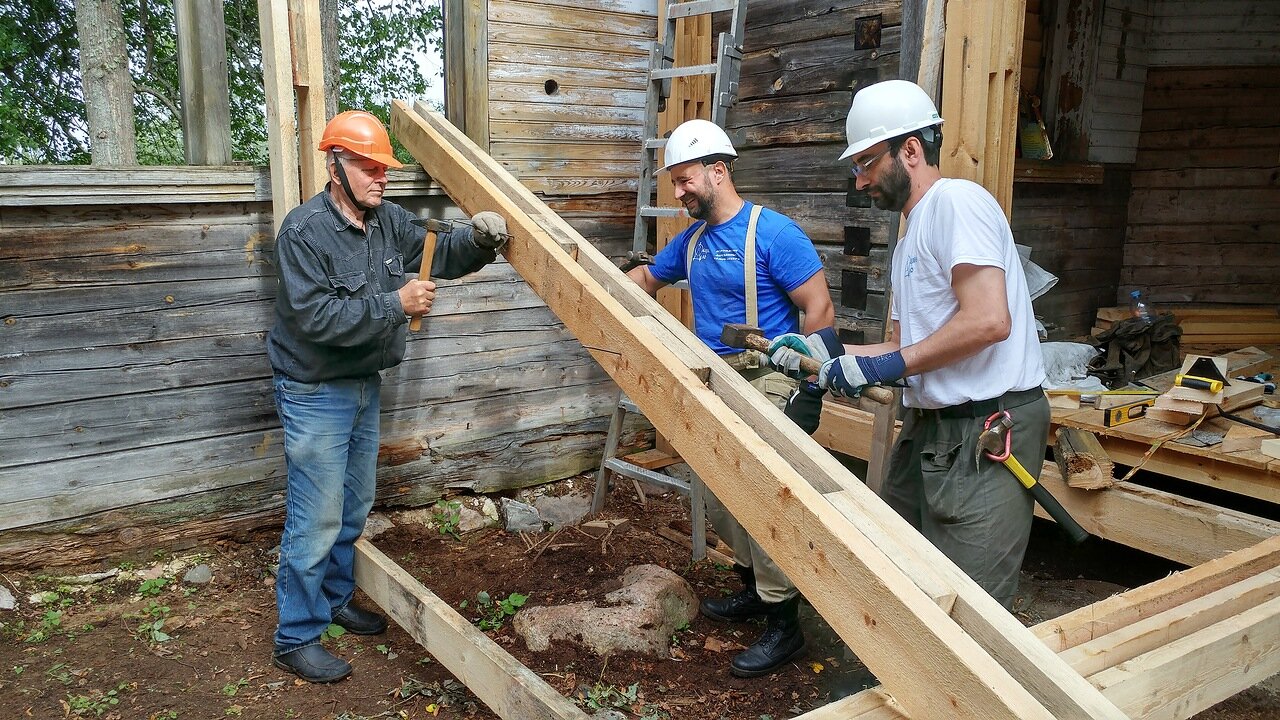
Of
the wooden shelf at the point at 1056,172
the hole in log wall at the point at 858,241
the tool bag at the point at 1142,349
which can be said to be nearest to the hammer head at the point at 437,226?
the hole in log wall at the point at 858,241

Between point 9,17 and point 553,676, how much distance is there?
237 inches

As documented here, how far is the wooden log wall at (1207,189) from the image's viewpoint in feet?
22.0

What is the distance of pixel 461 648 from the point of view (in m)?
2.90

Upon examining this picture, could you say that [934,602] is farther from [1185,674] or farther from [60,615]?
[60,615]

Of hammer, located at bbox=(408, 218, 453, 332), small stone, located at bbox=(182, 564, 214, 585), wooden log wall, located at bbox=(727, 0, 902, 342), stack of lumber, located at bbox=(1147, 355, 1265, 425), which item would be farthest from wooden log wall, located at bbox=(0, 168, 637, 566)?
stack of lumber, located at bbox=(1147, 355, 1265, 425)

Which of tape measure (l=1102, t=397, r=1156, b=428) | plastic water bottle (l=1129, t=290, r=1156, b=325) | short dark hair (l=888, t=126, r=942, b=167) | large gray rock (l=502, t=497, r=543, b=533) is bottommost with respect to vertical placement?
large gray rock (l=502, t=497, r=543, b=533)

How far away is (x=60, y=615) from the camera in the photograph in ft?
11.5

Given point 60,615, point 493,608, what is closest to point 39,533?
point 60,615

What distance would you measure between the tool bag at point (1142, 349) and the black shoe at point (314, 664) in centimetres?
438

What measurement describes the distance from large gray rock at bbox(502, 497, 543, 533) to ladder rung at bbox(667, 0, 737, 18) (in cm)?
274

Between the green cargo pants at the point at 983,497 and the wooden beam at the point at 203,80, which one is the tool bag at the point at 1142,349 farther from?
the wooden beam at the point at 203,80

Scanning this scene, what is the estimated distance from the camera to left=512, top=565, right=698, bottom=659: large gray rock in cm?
342

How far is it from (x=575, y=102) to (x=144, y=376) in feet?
8.33

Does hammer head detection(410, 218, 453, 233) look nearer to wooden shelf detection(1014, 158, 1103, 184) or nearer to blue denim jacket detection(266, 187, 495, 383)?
blue denim jacket detection(266, 187, 495, 383)
